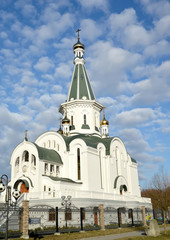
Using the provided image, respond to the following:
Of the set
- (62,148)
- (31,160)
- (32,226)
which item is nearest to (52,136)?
(62,148)

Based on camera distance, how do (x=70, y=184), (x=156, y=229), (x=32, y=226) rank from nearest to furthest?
(x=156, y=229), (x=32, y=226), (x=70, y=184)

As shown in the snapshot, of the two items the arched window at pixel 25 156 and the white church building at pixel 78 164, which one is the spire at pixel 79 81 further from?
the arched window at pixel 25 156

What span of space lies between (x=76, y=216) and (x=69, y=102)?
17.3 metres

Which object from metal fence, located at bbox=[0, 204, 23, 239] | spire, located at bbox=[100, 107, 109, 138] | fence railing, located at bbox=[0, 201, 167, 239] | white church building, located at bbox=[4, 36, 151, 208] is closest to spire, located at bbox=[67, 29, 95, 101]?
white church building, located at bbox=[4, 36, 151, 208]

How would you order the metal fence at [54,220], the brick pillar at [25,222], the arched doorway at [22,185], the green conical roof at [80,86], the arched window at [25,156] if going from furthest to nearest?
the green conical roof at [80,86] → the arched window at [25,156] → the arched doorway at [22,185] → the metal fence at [54,220] → the brick pillar at [25,222]

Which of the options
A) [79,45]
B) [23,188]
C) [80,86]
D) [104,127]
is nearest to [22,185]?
[23,188]

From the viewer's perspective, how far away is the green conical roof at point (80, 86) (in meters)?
35.5

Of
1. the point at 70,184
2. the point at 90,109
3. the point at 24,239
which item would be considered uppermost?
the point at 90,109

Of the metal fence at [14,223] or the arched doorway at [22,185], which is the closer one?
the metal fence at [14,223]

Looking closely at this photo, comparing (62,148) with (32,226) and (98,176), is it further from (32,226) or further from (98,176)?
(32,226)

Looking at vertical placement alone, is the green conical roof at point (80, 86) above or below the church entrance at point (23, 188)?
above

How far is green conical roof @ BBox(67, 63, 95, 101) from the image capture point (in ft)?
116

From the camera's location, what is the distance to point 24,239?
13125mm

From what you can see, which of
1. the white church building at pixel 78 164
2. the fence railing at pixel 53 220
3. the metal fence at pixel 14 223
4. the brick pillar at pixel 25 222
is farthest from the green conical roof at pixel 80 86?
the brick pillar at pixel 25 222
